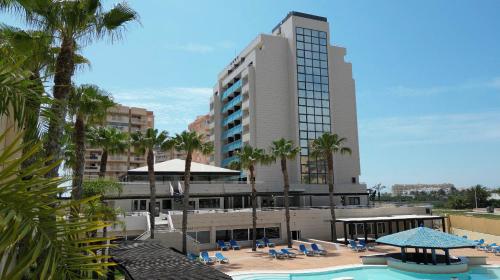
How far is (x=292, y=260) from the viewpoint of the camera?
3284 cm

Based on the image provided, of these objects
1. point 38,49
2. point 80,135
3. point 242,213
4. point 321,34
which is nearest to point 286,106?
point 321,34

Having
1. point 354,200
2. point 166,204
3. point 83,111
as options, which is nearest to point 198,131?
point 354,200

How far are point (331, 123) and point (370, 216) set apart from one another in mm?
20233

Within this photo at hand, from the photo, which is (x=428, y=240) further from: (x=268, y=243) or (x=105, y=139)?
(x=105, y=139)

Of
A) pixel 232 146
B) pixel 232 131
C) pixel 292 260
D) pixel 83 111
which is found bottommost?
pixel 292 260

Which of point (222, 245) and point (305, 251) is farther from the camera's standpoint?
point (222, 245)

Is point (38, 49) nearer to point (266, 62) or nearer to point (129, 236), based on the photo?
point (129, 236)

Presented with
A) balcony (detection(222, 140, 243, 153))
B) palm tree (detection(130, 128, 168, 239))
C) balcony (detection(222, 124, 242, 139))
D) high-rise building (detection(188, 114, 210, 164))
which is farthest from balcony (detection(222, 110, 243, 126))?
palm tree (detection(130, 128, 168, 239))

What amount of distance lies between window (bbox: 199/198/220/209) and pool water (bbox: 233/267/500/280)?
77.4 feet

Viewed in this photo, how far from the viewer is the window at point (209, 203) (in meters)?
49.2

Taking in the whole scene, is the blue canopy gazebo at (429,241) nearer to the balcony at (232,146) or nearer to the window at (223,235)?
the window at (223,235)

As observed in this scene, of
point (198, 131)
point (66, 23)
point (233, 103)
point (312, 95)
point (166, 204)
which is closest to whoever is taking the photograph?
point (66, 23)

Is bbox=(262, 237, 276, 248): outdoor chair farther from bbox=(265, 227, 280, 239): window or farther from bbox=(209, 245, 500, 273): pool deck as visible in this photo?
bbox=(265, 227, 280, 239): window

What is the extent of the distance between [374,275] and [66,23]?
25189 millimetres
